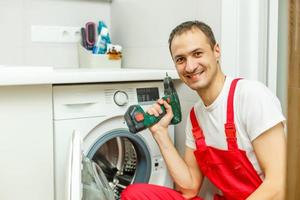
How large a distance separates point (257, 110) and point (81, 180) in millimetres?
533

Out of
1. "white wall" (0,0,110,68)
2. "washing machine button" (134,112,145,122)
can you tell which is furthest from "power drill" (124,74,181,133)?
"white wall" (0,0,110,68)

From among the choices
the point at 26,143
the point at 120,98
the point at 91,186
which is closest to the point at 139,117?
the point at 120,98

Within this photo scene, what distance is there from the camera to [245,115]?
103 centimetres

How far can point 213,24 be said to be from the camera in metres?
1.34

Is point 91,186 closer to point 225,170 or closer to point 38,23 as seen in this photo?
point 225,170

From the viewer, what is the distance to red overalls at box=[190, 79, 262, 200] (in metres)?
1.07

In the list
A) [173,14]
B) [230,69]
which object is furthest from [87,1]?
[230,69]

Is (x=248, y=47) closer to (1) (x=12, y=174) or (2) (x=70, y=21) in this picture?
A: (1) (x=12, y=174)

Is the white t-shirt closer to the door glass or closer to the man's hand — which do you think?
the man's hand

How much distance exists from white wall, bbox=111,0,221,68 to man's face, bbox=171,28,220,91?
249 mm

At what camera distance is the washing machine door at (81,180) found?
86 centimetres

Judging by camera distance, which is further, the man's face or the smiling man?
the man's face

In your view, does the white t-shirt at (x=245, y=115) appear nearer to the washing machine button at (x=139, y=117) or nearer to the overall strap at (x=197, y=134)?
the overall strap at (x=197, y=134)

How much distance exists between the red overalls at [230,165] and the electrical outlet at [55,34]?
1.06 meters
